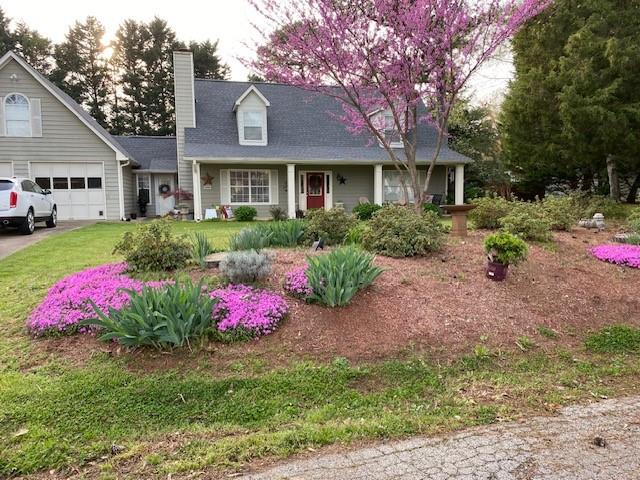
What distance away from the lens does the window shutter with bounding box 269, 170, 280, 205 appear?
1862cm

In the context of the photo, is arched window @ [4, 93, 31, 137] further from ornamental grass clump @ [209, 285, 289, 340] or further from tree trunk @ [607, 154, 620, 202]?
tree trunk @ [607, 154, 620, 202]

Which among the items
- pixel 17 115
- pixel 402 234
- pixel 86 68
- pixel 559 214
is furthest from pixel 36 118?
pixel 86 68

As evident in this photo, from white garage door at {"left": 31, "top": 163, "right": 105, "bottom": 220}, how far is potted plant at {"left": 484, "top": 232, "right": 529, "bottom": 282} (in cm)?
1577

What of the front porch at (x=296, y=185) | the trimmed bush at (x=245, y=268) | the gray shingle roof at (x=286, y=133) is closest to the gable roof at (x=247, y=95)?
the gray shingle roof at (x=286, y=133)

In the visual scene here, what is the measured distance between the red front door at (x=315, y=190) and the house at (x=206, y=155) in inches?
1.7

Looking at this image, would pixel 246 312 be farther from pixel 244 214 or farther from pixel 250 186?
pixel 250 186

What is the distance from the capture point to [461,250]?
6.71 meters

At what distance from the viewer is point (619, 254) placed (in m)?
6.73

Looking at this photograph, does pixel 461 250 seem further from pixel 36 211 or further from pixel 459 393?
pixel 36 211

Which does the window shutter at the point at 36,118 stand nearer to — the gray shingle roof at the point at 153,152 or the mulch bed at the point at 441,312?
the gray shingle roof at the point at 153,152

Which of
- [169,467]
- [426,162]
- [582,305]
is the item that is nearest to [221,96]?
[426,162]

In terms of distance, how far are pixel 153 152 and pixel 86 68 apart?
21404 mm

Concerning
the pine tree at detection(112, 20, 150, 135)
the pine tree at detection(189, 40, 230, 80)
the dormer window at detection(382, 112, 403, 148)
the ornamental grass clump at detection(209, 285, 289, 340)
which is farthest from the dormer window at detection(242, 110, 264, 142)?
the pine tree at detection(112, 20, 150, 135)

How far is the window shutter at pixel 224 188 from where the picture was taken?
18.1 metres
